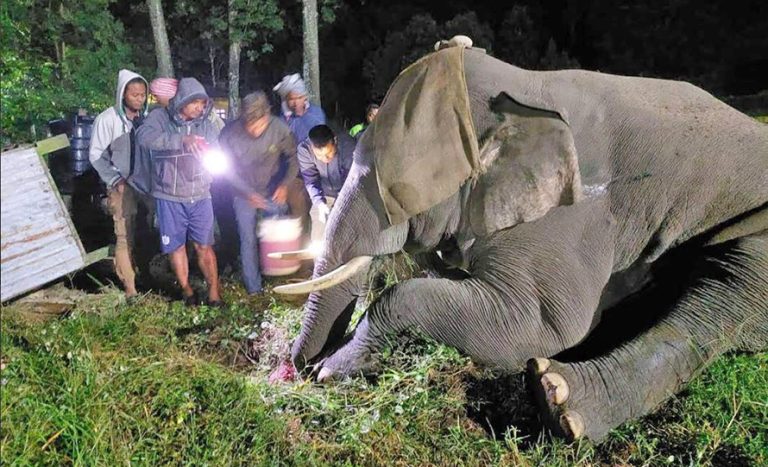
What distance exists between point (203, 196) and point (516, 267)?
1.98 meters

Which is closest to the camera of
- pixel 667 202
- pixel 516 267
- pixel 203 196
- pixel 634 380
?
pixel 634 380

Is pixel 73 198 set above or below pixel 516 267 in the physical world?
above

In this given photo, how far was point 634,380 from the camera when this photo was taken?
3.08 meters

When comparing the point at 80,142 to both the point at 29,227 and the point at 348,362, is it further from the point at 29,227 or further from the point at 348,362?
the point at 348,362

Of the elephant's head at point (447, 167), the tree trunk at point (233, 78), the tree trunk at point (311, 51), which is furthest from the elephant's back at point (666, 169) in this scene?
the tree trunk at point (311, 51)

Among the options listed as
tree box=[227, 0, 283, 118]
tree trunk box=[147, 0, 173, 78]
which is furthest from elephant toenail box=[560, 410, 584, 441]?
tree box=[227, 0, 283, 118]

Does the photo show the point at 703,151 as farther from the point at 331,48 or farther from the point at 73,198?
the point at 331,48

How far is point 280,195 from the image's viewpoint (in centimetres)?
560

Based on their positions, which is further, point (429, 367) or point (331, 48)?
point (331, 48)

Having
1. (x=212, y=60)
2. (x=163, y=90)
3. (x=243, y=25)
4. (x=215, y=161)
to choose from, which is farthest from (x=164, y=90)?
(x=212, y=60)

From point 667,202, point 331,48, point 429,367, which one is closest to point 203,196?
point 429,367

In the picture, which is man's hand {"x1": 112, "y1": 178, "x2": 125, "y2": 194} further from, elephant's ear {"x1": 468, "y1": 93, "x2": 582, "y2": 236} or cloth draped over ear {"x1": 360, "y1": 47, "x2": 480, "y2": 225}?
elephant's ear {"x1": 468, "y1": 93, "x2": 582, "y2": 236}

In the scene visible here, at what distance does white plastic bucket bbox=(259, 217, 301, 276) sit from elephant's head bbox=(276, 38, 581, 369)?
207 centimetres

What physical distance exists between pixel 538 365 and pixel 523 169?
3.18 ft
